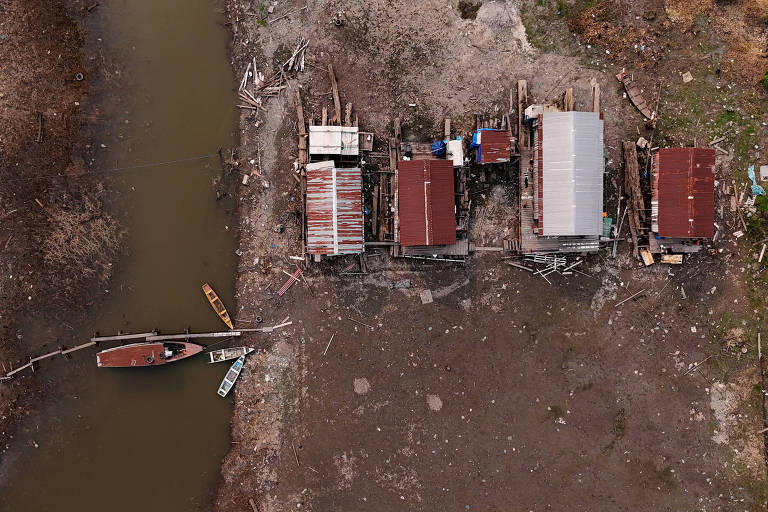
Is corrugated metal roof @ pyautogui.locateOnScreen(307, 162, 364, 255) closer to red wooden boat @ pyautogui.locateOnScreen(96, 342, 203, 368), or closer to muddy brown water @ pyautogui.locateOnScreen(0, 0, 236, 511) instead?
muddy brown water @ pyautogui.locateOnScreen(0, 0, 236, 511)

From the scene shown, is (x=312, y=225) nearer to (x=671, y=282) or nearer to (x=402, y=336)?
(x=402, y=336)

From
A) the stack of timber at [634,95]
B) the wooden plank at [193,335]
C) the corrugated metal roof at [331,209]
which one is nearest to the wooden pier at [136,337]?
the wooden plank at [193,335]

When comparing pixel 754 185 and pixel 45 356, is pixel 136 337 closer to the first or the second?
pixel 45 356

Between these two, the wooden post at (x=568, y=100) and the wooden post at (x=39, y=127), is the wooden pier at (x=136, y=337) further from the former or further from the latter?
the wooden post at (x=568, y=100)

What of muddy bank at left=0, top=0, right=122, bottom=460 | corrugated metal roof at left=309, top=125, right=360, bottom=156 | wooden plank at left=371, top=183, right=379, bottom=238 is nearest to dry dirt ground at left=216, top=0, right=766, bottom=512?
wooden plank at left=371, top=183, right=379, bottom=238

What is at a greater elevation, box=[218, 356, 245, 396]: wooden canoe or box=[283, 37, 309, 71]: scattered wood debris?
box=[283, 37, 309, 71]: scattered wood debris
